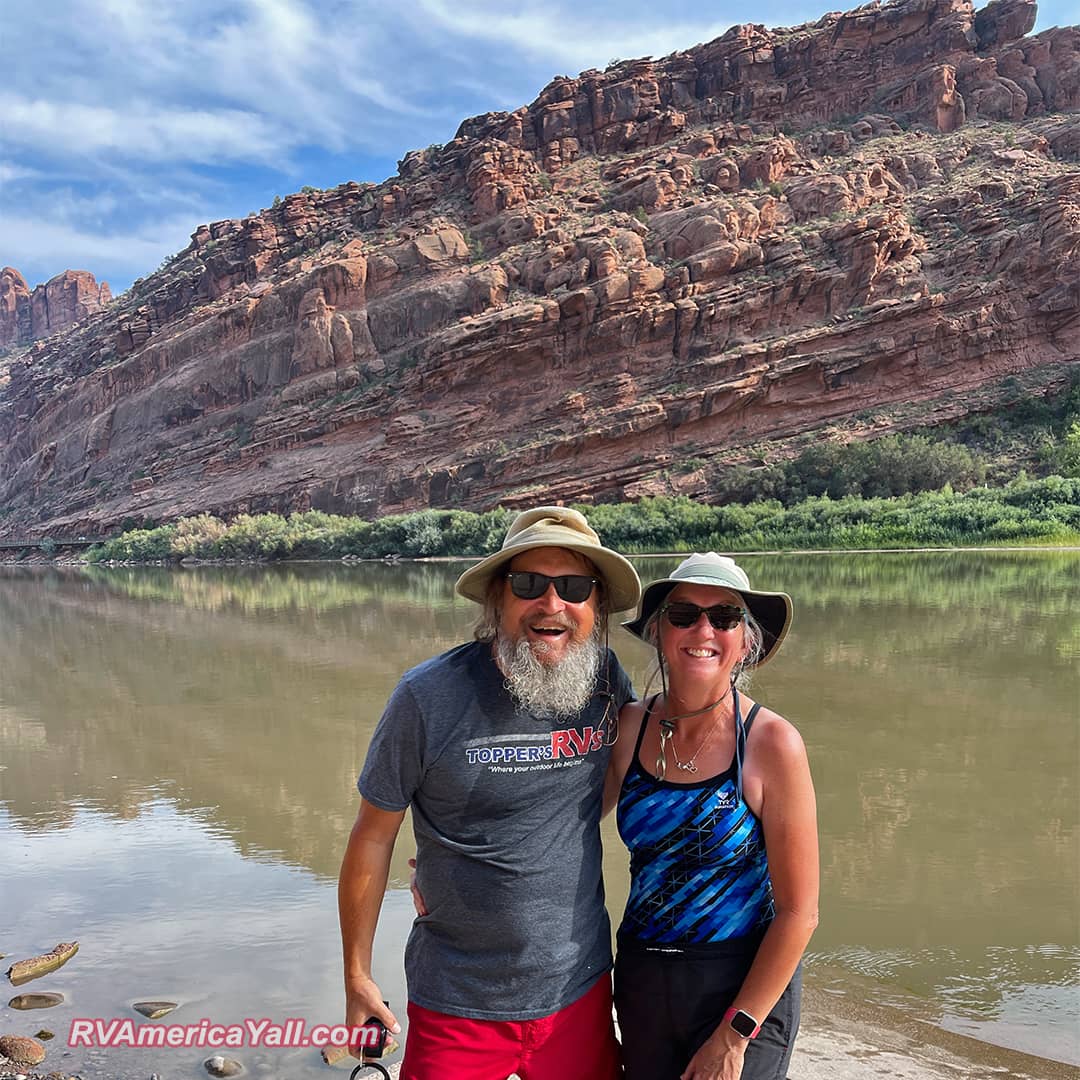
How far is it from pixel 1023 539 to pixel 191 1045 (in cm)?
3572

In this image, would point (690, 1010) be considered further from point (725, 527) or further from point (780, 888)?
point (725, 527)

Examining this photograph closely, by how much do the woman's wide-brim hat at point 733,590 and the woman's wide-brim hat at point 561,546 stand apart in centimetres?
7

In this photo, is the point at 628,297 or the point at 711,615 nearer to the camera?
the point at 711,615

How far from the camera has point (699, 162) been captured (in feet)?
220

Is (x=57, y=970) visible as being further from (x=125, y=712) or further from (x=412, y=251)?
(x=412, y=251)

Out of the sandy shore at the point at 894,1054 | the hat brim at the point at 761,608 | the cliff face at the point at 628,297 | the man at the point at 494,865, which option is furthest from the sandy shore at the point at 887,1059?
the cliff face at the point at 628,297

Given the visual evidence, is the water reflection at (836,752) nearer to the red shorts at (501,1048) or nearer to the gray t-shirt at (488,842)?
the red shorts at (501,1048)

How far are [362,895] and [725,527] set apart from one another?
39.6 m

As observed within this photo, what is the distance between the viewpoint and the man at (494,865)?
2.30 meters

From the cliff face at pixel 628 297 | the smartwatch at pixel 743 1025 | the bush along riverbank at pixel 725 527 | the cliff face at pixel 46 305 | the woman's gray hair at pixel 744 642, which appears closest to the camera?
the smartwatch at pixel 743 1025

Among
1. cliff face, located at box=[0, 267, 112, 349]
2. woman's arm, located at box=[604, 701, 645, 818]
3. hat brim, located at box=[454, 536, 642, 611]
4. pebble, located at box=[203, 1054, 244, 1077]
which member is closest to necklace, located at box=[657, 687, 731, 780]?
woman's arm, located at box=[604, 701, 645, 818]

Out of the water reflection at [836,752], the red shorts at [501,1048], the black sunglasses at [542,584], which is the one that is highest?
the black sunglasses at [542,584]

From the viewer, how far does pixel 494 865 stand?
233 centimetres

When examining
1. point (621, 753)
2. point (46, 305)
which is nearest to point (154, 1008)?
point (621, 753)
